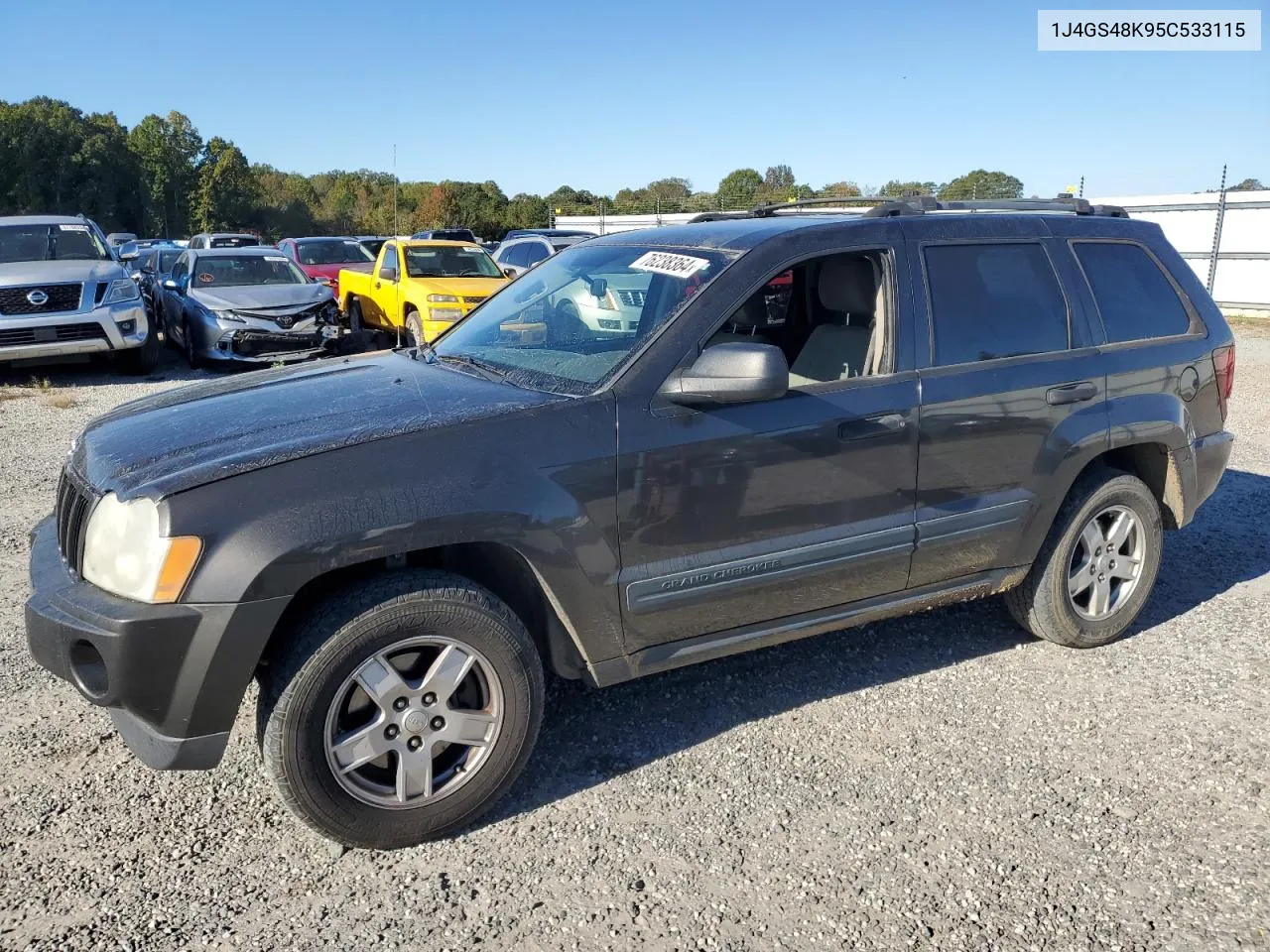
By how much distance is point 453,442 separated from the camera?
8.96 feet

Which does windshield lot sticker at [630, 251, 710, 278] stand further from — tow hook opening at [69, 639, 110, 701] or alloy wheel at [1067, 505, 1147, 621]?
tow hook opening at [69, 639, 110, 701]

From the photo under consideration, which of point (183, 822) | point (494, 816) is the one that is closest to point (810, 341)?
point (494, 816)

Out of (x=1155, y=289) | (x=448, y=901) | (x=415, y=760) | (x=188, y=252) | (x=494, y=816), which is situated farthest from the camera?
(x=188, y=252)

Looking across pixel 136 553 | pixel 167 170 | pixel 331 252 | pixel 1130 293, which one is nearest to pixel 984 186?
pixel 331 252

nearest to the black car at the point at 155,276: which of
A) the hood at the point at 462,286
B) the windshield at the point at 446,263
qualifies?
the windshield at the point at 446,263

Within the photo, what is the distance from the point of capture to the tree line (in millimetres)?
54125

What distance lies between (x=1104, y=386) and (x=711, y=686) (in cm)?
206

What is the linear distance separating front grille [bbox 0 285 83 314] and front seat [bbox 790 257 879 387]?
9.68 metres

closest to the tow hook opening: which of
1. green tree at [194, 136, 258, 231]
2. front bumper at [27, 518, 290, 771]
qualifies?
front bumper at [27, 518, 290, 771]

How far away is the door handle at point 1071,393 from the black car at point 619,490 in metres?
0.01

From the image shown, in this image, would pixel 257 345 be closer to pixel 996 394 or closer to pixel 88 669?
pixel 88 669

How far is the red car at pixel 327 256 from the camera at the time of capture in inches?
686

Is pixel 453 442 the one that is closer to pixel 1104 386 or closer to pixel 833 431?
pixel 833 431

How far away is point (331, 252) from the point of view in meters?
18.1
